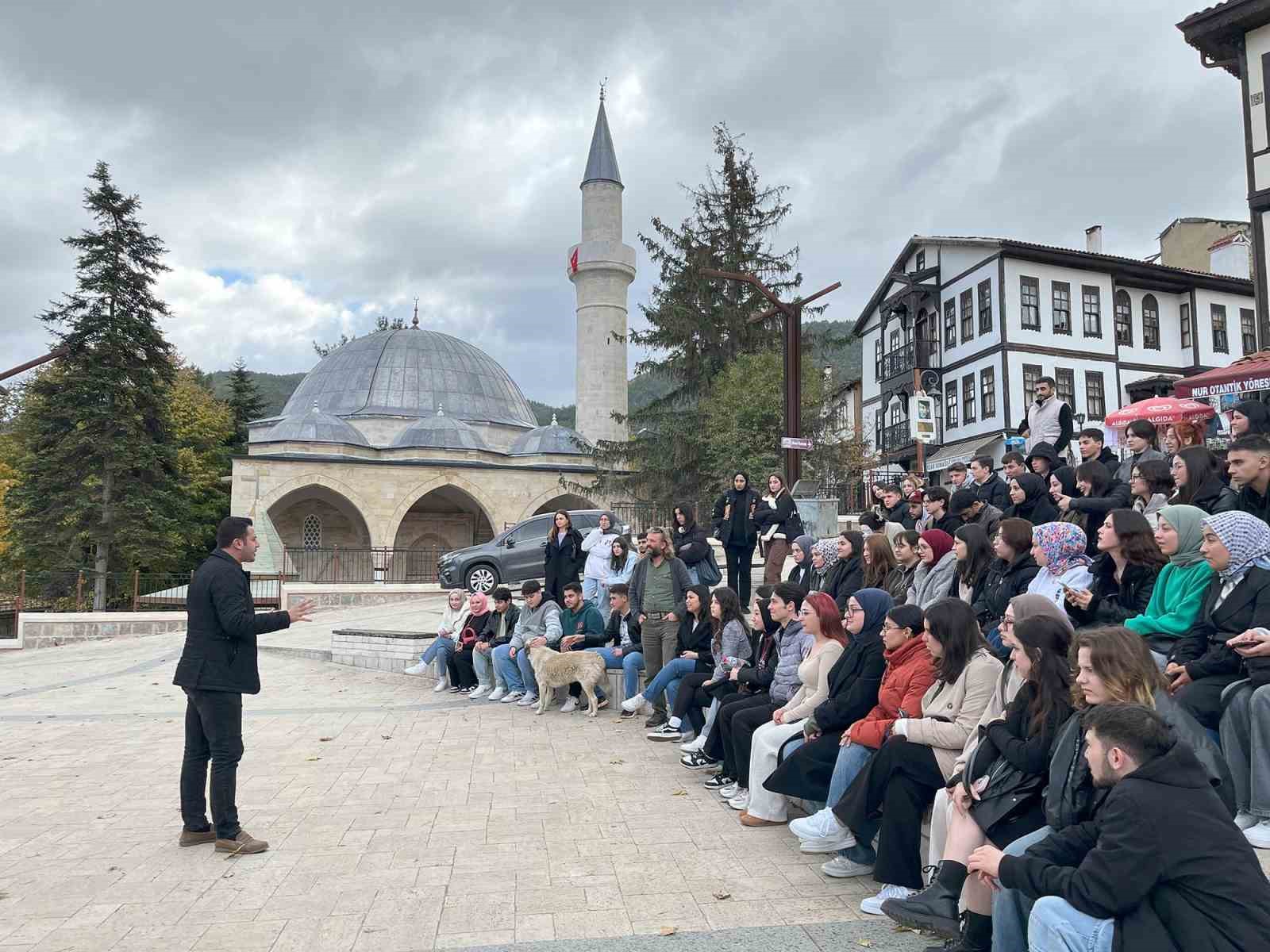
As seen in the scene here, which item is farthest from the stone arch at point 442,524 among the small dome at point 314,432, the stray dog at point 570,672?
the stray dog at point 570,672

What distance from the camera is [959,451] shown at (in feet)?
91.1

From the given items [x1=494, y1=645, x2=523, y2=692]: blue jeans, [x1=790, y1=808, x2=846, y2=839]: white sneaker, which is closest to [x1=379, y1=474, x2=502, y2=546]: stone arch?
[x1=494, y1=645, x2=523, y2=692]: blue jeans

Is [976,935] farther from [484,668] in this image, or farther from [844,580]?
[484,668]

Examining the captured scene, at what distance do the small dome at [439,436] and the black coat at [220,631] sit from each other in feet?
96.9

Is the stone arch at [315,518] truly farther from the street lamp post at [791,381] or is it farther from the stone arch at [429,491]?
the street lamp post at [791,381]

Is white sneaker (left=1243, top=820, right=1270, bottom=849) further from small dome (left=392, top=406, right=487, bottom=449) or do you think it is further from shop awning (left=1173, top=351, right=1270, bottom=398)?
small dome (left=392, top=406, right=487, bottom=449)

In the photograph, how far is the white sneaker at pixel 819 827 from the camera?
4426 mm

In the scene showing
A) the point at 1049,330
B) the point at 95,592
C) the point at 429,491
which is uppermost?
the point at 1049,330

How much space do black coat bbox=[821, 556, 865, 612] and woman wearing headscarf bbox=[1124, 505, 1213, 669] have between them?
2.78 metres

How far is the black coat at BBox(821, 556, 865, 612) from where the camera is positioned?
24.0ft

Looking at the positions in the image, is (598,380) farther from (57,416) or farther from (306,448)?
(57,416)

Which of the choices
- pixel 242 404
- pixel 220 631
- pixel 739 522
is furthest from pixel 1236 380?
pixel 242 404

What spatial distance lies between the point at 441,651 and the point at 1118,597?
8.21m

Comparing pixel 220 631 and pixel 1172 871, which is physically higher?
pixel 220 631
